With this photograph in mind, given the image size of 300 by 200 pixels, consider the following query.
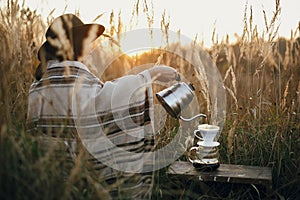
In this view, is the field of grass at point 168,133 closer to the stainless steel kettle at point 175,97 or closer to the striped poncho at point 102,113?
the striped poncho at point 102,113

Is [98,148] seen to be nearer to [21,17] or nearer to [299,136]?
[21,17]

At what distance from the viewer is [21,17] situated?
2.94 meters

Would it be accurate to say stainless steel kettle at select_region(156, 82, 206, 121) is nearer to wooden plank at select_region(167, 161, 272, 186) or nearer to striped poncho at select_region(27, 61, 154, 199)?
striped poncho at select_region(27, 61, 154, 199)

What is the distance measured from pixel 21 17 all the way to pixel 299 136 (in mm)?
1857

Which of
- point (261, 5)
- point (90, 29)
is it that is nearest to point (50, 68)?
point (90, 29)

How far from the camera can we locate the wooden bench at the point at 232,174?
268 cm

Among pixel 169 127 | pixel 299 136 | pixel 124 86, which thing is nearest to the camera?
pixel 124 86

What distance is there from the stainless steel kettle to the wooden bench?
1.20 ft

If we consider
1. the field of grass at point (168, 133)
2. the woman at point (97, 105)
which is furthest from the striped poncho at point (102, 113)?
the field of grass at point (168, 133)

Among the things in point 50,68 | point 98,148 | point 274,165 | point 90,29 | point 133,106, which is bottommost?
point 274,165

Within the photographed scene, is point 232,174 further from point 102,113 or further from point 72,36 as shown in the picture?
point 72,36

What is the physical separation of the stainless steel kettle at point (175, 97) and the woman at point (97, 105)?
0.07m

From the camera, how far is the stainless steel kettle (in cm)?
256

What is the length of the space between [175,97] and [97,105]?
A: 1.34 feet
